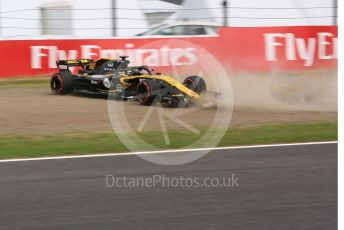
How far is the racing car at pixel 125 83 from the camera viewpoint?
41.5ft

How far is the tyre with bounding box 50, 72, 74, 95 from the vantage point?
1453cm

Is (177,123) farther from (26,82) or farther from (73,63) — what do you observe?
(26,82)

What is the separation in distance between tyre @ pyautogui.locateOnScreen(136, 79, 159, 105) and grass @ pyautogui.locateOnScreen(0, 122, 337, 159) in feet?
9.44

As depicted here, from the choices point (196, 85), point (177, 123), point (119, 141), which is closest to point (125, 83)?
point (196, 85)

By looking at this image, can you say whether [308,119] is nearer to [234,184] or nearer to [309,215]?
[234,184]

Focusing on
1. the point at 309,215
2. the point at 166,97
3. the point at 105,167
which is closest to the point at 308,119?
the point at 166,97

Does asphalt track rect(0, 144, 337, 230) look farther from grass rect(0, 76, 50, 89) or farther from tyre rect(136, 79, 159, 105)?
grass rect(0, 76, 50, 89)

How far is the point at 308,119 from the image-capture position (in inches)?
441

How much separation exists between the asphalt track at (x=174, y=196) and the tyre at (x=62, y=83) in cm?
706

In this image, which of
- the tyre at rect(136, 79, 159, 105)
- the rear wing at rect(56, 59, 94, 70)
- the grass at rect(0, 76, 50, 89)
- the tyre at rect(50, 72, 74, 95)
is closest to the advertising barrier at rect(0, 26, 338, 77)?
the grass at rect(0, 76, 50, 89)

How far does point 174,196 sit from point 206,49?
40.3 feet

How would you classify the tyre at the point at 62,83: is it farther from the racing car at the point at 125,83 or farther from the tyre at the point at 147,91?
the tyre at the point at 147,91

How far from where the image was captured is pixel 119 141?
29.9 ft

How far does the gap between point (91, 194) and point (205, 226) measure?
144 cm
